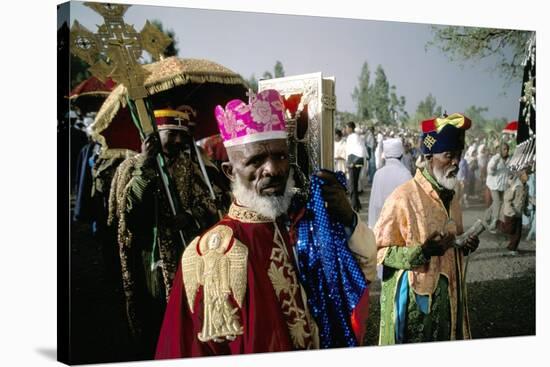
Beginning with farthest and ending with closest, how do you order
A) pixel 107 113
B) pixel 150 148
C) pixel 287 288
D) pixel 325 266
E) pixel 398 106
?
1. pixel 398 106
2. pixel 325 266
3. pixel 287 288
4. pixel 150 148
5. pixel 107 113

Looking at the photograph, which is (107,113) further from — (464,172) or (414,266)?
(464,172)

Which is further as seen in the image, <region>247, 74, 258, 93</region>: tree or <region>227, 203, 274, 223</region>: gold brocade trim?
<region>247, 74, 258, 93</region>: tree

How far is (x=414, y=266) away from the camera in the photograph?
7.82 metres

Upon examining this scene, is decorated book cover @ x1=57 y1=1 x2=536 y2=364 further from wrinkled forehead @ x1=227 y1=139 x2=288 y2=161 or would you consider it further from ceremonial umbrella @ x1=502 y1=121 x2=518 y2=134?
ceremonial umbrella @ x1=502 y1=121 x2=518 y2=134

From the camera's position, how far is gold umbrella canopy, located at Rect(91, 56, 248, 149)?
22.3 feet

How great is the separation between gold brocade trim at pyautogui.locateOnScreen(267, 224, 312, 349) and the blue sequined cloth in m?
0.11

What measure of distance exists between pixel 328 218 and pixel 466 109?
193 centimetres

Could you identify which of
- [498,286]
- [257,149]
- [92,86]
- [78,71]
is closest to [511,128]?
[498,286]

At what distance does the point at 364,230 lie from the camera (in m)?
7.46

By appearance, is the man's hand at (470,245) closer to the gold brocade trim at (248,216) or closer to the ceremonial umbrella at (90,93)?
the gold brocade trim at (248,216)

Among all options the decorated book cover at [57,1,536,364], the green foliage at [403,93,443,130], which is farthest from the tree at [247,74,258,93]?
the green foliage at [403,93,443,130]

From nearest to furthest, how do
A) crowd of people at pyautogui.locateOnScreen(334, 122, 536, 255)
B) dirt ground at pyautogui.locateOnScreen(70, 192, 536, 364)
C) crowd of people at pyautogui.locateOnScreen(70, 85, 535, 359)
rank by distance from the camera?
dirt ground at pyautogui.locateOnScreen(70, 192, 536, 364) → crowd of people at pyautogui.locateOnScreen(70, 85, 535, 359) → crowd of people at pyautogui.locateOnScreen(334, 122, 536, 255)

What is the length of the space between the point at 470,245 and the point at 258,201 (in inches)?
86.8

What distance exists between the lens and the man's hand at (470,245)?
8258 millimetres
